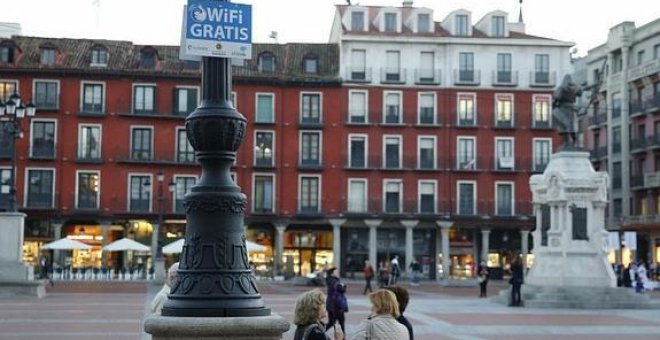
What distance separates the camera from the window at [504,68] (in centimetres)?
6294

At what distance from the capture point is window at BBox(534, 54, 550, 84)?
63.2m

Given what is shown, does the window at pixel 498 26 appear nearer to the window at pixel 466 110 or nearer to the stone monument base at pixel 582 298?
the window at pixel 466 110

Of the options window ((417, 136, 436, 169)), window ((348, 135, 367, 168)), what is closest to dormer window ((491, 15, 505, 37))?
window ((417, 136, 436, 169))

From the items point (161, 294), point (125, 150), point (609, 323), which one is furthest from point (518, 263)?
point (125, 150)

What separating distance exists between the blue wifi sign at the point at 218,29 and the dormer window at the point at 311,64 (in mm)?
55398

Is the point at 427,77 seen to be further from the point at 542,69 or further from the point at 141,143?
the point at 141,143

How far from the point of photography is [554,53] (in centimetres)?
6359

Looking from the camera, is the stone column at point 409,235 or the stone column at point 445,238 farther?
the stone column at point 409,235

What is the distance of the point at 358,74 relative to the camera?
62.3m

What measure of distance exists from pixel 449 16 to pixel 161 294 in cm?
5703

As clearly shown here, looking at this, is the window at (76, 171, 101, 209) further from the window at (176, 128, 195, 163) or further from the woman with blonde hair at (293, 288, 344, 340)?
the woman with blonde hair at (293, 288, 344, 340)

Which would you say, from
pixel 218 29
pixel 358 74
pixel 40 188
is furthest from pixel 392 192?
pixel 218 29

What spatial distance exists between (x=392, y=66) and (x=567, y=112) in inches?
1272

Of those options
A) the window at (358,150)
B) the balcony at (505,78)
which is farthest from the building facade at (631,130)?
the window at (358,150)
